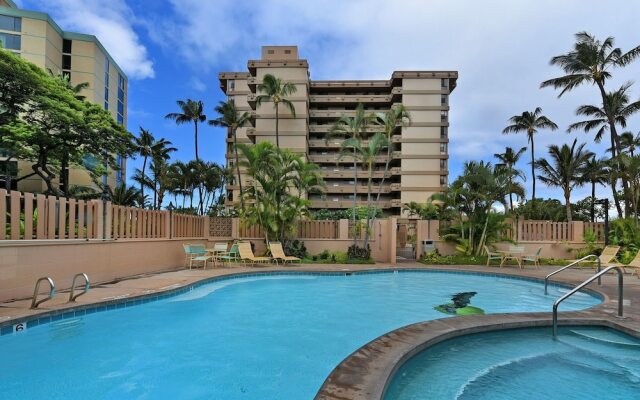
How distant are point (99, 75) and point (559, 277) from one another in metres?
47.8

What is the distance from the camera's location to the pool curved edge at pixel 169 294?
18.4ft

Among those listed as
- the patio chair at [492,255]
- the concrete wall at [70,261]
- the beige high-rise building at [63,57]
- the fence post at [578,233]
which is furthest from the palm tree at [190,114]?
the fence post at [578,233]

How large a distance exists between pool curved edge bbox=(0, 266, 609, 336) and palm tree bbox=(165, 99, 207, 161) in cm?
2719

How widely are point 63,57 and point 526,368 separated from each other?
5001cm

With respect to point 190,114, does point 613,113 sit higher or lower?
lower

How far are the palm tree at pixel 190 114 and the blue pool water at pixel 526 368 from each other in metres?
34.6

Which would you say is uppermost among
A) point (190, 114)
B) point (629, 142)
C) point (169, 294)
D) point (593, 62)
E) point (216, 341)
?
point (190, 114)

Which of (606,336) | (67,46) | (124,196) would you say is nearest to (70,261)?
(606,336)

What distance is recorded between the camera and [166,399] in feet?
12.1

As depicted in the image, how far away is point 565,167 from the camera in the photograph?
22.2 meters

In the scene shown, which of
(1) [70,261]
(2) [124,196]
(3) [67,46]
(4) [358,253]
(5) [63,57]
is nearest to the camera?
(1) [70,261]

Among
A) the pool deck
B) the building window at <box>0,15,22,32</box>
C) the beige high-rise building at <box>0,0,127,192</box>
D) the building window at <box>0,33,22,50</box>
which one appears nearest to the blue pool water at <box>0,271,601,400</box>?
the pool deck

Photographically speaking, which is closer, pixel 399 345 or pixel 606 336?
pixel 399 345

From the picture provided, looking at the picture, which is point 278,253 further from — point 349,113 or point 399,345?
point 349,113
